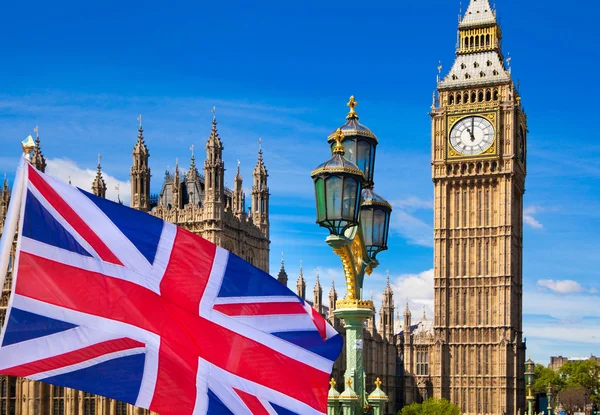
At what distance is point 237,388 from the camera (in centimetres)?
1017

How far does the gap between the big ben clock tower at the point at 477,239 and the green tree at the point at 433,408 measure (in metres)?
3.67

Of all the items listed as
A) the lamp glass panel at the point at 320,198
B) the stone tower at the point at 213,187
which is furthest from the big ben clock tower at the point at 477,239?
the lamp glass panel at the point at 320,198

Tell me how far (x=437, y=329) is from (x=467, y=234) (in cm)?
828

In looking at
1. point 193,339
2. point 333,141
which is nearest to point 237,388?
point 193,339

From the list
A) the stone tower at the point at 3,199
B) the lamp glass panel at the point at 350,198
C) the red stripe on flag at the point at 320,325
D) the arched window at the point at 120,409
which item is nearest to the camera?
the red stripe on flag at the point at 320,325

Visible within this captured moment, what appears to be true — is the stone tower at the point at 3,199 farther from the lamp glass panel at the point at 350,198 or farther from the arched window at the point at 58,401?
the lamp glass panel at the point at 350,198

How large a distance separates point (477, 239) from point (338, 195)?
7332 centimetres

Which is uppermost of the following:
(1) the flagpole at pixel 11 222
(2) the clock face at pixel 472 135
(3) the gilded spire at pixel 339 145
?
(2) the clock face at pixel 472 135

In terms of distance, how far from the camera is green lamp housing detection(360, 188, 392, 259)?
14.7 metres

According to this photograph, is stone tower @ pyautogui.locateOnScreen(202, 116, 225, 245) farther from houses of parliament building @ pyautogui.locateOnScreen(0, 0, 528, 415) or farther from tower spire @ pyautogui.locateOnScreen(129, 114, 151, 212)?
houses of parliament building @ pyautogui.locateOnScreen(0, 0, 528, 415)

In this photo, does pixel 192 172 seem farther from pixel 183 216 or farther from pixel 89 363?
pixel 89 363

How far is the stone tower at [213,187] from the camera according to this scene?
188 feet

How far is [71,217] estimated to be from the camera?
9547 millimetres

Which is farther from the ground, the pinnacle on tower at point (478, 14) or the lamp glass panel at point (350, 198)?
the pinnacle on tower at point (478, 14)
